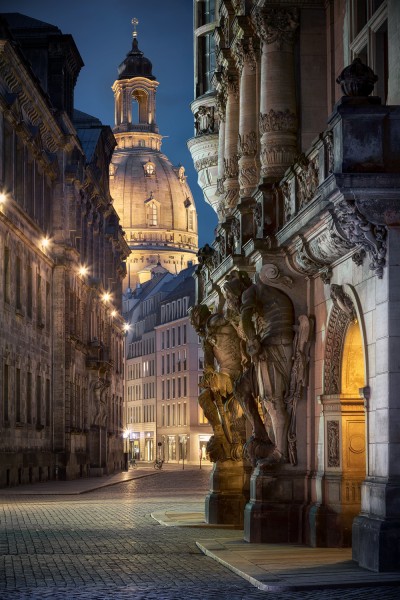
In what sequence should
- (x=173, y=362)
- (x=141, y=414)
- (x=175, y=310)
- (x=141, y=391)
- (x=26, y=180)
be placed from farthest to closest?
(x=141, y=414) → (x=141, y=391) → (x=173, y=362) → (x=175, y=310) → (x=26, y=180)

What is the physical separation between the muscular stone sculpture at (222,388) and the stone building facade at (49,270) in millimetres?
27341

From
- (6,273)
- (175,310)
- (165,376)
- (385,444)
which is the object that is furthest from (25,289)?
(165,376)

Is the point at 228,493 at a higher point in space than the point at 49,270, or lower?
lower

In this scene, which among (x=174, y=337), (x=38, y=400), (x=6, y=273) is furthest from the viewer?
(x=174, y=337)

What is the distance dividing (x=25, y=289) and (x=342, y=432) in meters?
42.6

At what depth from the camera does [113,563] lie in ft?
73.6

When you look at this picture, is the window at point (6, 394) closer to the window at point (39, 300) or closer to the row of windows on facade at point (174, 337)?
the window at point (39, 300)

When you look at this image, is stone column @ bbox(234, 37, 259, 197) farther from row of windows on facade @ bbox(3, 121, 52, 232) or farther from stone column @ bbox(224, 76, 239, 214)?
row of windows on facade @ bbox(3, 121, 52, 232)

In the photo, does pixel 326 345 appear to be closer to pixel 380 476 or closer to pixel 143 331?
pixel 380 476

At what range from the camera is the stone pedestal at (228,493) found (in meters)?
30.7

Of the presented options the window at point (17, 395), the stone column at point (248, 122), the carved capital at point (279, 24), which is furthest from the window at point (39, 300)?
the carved capital at point (279, 24)

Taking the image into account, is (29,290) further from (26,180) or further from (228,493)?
(228,493)

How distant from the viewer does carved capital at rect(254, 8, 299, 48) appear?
89.7ft

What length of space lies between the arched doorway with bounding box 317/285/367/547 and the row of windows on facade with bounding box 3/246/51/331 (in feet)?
121
